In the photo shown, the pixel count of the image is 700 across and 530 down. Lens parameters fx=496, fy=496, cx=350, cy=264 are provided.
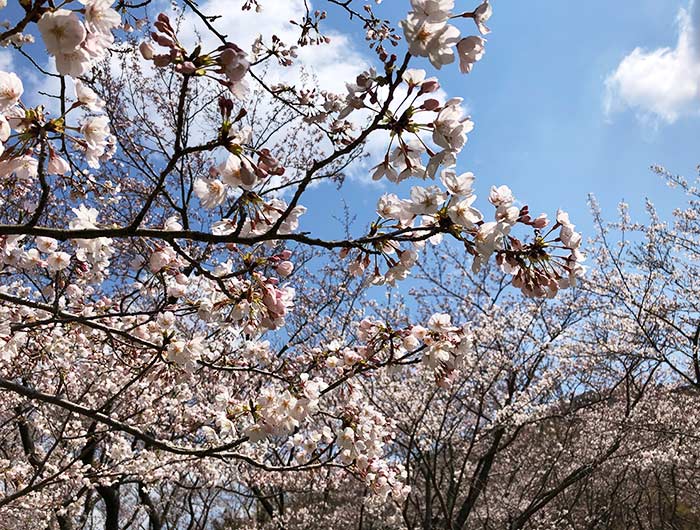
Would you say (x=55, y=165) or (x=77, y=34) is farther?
(x=55, y=165)

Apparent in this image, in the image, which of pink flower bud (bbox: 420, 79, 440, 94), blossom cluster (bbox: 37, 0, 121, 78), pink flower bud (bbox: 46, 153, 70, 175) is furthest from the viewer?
pink flower bud (bbox: 46, 153, 70, 175)

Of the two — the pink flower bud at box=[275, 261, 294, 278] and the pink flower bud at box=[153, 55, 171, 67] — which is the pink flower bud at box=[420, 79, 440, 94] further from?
the pink flower bud at box=[275, 261, 294, 278]

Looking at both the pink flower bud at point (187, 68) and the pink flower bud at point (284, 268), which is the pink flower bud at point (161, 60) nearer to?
the pink flower bud at point (187, 68)

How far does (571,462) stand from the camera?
9539mm

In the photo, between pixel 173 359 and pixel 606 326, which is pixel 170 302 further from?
pixel 606 326

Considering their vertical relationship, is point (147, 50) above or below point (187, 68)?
above

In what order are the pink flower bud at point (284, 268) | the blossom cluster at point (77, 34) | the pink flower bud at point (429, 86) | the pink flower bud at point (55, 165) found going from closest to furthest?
the blossom cluster at point (77, 34)
the pink flower bud at point (429, 86)
the pink flower bud at point (55, 165)
the pink flower bud at point (284, 268)

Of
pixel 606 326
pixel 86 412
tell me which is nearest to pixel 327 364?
pixel 86 412

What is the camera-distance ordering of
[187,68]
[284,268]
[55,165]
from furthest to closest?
[284,268], [55,165], [187,68]

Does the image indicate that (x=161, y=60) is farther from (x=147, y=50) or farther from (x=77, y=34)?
(x=77, y=34)

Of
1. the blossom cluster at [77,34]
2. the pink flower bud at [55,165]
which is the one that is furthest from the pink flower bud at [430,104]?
the pink flower bud at [55,165]

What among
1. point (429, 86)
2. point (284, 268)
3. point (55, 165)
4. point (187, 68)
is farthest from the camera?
point (284, 268)

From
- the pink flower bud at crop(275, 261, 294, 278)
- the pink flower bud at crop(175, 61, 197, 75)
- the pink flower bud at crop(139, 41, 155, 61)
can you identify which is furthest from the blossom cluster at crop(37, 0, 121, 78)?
the pink flower bud at crop(275, 261, 294, 278)

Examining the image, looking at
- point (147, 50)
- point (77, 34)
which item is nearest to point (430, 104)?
point (147, 50)
